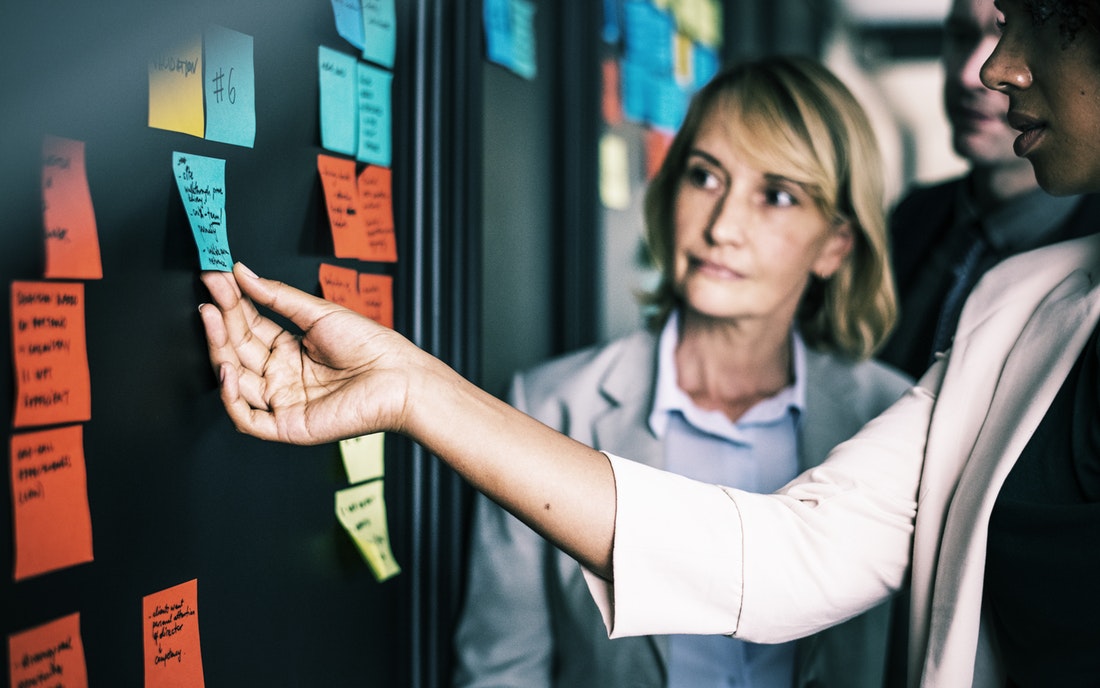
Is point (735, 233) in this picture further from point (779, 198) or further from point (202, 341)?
point (202, 341)

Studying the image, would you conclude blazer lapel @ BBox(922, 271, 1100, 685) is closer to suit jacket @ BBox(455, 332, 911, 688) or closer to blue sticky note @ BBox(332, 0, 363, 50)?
suit jacket @ BBox(455, 332, 911, 688)

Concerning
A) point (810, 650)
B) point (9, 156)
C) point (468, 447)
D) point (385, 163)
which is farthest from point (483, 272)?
point (9, 156)

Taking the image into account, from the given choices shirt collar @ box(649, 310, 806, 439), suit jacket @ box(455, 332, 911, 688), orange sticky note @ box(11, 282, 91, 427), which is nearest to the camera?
orange sticky note @ box(11, 282, 91, 427)

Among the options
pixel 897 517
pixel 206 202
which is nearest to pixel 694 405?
pixel 897 517

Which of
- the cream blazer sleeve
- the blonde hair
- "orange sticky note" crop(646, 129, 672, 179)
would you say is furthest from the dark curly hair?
"orange sticky note" crop(646, 129, 672, 179)

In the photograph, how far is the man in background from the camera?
6.98 feet

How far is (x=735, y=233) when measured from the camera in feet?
5.67

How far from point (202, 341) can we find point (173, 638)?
1.00 ft

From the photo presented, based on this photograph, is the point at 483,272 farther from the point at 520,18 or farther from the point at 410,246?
the point at 520,18

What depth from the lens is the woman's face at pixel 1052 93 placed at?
1.05 meters

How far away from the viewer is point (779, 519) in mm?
1192

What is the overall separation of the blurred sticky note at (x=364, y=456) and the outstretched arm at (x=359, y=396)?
10.2 inches

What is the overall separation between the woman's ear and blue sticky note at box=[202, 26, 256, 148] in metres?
1.15

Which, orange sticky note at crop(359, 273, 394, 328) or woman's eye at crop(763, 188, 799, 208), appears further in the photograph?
woman's eye at crop(763, 188, 799, 208)
